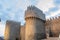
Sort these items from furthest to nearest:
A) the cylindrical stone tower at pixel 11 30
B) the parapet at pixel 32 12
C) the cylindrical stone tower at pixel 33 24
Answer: the cylindrical stone tower at pixel 11 30, the parapet at pixel 32 12, the cylindrical stone tower at pixel 33 24

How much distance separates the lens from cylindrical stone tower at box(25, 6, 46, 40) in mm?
17844

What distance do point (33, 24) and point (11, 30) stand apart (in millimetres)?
5830

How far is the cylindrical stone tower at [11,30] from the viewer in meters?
22.2

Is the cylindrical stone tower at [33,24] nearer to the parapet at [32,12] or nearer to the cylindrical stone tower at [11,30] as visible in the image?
the parapet at [32,12]

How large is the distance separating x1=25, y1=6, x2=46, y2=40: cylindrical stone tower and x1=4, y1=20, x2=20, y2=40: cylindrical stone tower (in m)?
4.75

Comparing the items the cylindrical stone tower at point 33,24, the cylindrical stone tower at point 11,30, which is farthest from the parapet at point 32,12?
the cylindrical stone tower at point 11,30

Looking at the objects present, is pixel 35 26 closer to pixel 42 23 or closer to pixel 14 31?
pixel 42 23

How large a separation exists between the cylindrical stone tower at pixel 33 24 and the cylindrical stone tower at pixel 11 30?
4753 mm

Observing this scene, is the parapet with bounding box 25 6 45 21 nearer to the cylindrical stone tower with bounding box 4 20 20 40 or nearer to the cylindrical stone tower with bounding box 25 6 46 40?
the cylindrical stone tower with bounding box 25 6 46 40

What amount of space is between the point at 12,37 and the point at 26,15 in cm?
589

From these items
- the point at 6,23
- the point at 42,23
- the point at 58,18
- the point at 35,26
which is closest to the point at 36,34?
the point at 35,26

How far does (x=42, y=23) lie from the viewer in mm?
20016

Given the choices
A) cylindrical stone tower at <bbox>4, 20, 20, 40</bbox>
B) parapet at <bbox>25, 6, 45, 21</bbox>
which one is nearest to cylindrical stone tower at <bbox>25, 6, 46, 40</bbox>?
parapet at <bbox>25, 6, 45, 21</bbox>

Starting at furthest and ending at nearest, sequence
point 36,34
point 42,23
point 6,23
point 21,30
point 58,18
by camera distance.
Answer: point 21,30 → point 6,23 → point 58,18 → point 42,23 → point 36,34
